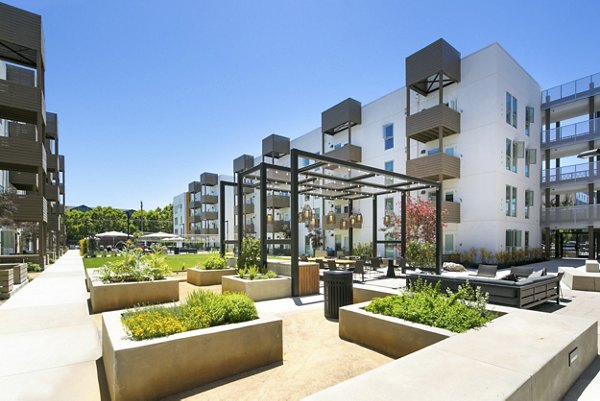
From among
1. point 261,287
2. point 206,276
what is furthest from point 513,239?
point 206,276

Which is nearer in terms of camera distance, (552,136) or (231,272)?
(231,272)

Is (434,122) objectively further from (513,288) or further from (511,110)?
(513,288)

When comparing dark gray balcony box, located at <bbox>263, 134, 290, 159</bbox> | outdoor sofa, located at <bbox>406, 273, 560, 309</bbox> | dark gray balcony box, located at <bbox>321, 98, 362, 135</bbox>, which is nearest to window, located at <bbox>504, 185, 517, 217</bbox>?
dark gray balcony box, located at <bbox>321, 98, 362, 135</bbox>

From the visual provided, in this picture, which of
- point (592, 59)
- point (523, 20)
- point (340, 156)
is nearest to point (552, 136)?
point (592, 59)

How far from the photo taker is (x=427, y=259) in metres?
17.7

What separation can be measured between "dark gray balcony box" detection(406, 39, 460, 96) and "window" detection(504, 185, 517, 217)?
9.34 metres

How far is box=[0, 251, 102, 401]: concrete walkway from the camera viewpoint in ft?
14.1

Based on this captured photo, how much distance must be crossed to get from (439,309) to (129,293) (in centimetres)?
831

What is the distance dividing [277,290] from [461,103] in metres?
21.7

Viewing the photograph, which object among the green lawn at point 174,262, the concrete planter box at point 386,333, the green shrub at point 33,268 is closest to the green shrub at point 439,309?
the concrete planter box at point 386,333

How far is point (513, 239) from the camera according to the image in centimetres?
2403

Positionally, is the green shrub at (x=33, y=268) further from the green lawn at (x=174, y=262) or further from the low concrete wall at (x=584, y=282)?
the low concrete wall at (x=584, y=282)

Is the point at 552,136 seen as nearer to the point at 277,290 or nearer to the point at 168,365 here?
the point at 277,290

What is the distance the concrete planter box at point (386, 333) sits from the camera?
16.1ft
